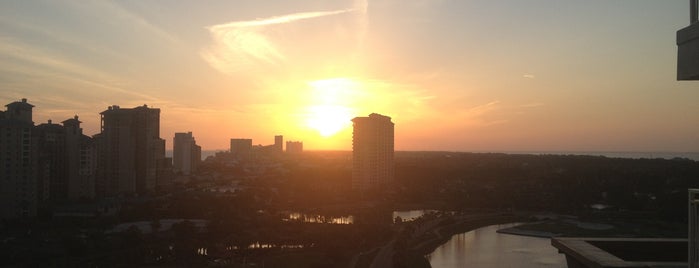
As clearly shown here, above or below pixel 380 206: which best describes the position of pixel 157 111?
above

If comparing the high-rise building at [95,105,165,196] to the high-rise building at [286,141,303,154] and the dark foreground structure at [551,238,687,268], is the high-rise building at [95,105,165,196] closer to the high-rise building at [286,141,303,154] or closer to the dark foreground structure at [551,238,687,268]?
the dark foreground structure at [551,238,687,268]

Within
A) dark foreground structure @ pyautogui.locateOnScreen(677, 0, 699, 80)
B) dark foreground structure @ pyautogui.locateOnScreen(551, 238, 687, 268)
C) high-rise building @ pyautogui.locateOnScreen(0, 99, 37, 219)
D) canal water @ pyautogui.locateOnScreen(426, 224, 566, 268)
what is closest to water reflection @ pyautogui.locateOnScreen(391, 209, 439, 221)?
canal water @ pyautogui.locateOnScreen(426, 224, 566, 268)

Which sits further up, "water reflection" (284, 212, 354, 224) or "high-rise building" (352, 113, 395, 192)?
"high-rise building" (352, 113, 395, 192)

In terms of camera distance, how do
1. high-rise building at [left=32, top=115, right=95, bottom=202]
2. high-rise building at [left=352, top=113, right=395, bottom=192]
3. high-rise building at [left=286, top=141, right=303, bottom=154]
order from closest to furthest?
1. high-rise building at [left=32, top=115, right=95, bottom=202]
2. high-rise building at [left=352, top=113, right=395, bottom=192]
3. high-rise building at [left=286, top=141, right=303, bottom=154]

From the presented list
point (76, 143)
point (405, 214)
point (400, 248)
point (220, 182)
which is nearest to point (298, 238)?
point (400, 248)

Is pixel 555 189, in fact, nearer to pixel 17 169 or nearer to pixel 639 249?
pixel 17 169

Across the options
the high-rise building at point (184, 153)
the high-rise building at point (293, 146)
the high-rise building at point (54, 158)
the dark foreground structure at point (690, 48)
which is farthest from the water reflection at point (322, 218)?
the high-rise building at point (293, 146)

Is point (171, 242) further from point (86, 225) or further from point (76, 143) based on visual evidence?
point (76, 143)
